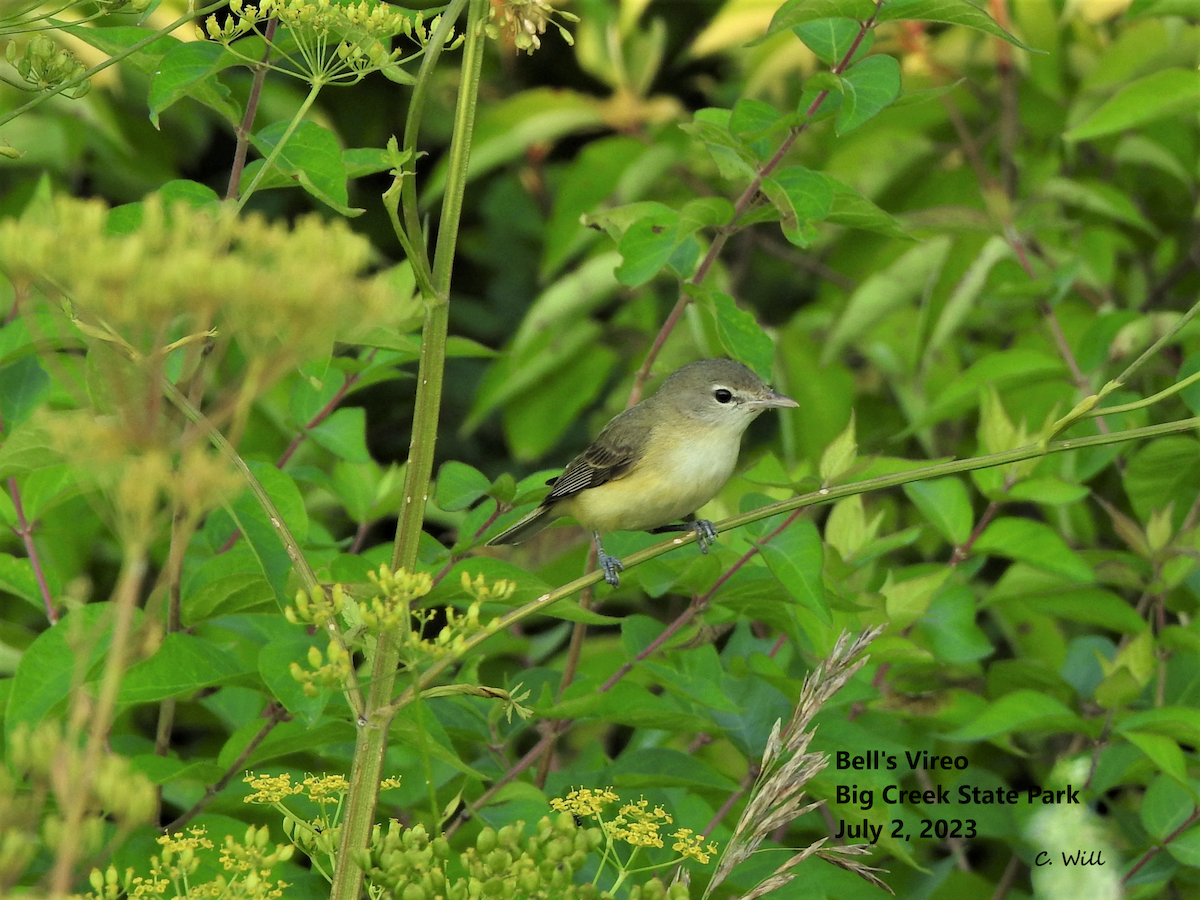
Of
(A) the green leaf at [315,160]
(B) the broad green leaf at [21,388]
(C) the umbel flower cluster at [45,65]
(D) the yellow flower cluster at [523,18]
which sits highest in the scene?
(C) the umbel flower cluster at [45,65]

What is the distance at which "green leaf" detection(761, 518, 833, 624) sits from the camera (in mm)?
1932

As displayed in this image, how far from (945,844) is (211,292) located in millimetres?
2327

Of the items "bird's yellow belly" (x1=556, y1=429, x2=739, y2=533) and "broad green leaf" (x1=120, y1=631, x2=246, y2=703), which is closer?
"broad green leaf" (x1=120, y1=631, x2=246, y2=703)

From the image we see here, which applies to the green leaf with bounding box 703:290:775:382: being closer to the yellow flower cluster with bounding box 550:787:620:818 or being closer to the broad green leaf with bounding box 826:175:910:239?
the broad green leaf with bounding box 826:175:910:239

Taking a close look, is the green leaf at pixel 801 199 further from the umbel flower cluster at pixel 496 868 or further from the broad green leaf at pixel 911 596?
the umbel flower cluster at pixel 496 868

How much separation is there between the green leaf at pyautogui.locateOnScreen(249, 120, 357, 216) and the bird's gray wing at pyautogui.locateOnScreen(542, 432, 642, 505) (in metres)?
1.53

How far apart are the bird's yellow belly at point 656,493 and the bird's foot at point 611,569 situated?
0.26m

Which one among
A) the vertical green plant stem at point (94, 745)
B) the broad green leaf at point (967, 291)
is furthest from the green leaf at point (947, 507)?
the vertical green plant stem at point (94, 745)

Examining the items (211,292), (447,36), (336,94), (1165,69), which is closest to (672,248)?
(447,36)

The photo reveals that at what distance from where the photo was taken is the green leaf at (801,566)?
1.93m

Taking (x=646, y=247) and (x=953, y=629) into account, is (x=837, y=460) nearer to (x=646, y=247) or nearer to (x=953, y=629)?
(x=646, y=247)

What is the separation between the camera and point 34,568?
225 cm

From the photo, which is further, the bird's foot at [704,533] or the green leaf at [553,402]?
the green leaf at [553,402]

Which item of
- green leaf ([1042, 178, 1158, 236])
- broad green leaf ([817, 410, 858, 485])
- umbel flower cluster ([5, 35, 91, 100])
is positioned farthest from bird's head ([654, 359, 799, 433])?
umbel flower cluster ([5, 35, 91, 100])
